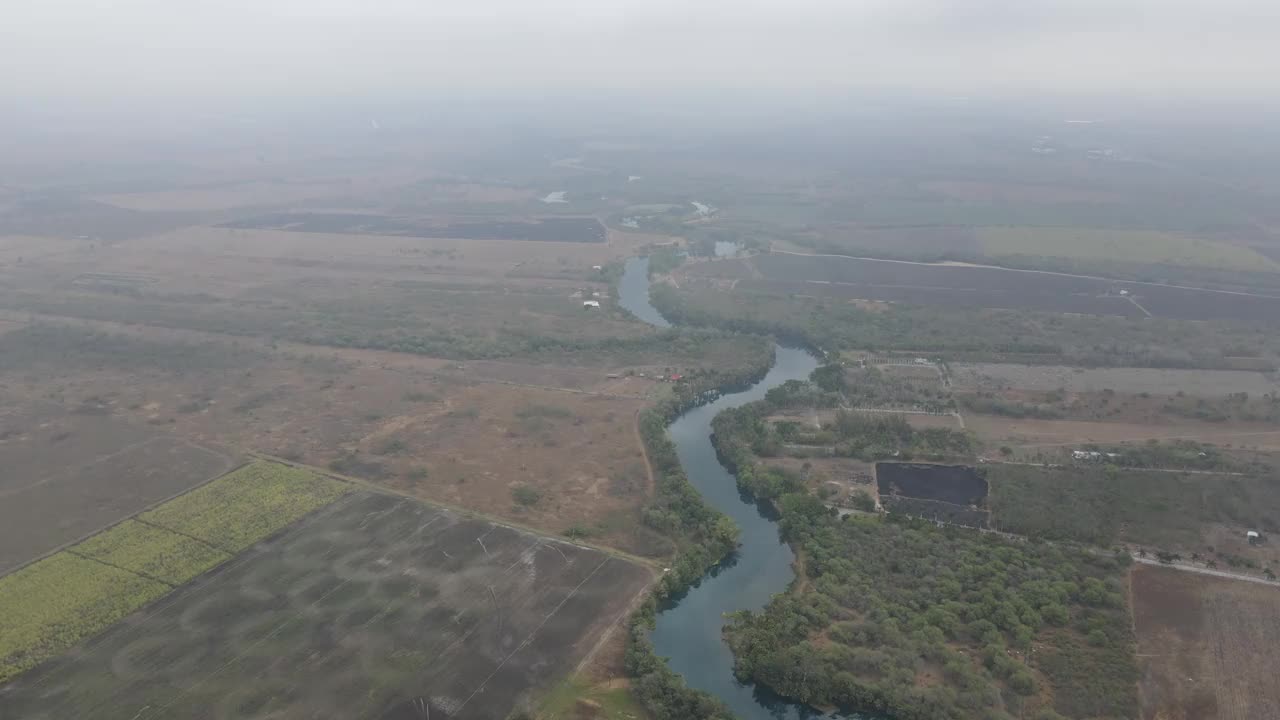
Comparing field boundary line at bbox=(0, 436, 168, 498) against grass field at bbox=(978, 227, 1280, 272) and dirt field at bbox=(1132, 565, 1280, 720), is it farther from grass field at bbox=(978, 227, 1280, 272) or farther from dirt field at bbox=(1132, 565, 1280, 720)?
grass field at bbox=(978, 227, 1280, 272)

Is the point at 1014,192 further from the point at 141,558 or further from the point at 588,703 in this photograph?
the point at 141,558

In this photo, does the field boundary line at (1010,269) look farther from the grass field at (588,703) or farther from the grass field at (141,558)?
the grass field at (588,703)

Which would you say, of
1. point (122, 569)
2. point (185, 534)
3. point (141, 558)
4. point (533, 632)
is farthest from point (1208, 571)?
point (122, 569)

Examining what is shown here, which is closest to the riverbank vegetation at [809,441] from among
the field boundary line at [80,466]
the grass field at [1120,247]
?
the field boundary line at [80,466]

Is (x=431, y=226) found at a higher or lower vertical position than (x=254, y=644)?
higher

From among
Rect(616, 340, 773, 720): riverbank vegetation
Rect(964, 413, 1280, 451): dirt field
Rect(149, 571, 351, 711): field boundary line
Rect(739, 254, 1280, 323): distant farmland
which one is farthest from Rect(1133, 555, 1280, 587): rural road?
Rect(739, 254, 1280, 323): distant farmland

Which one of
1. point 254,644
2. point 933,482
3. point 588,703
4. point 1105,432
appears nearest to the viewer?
point 588,703
